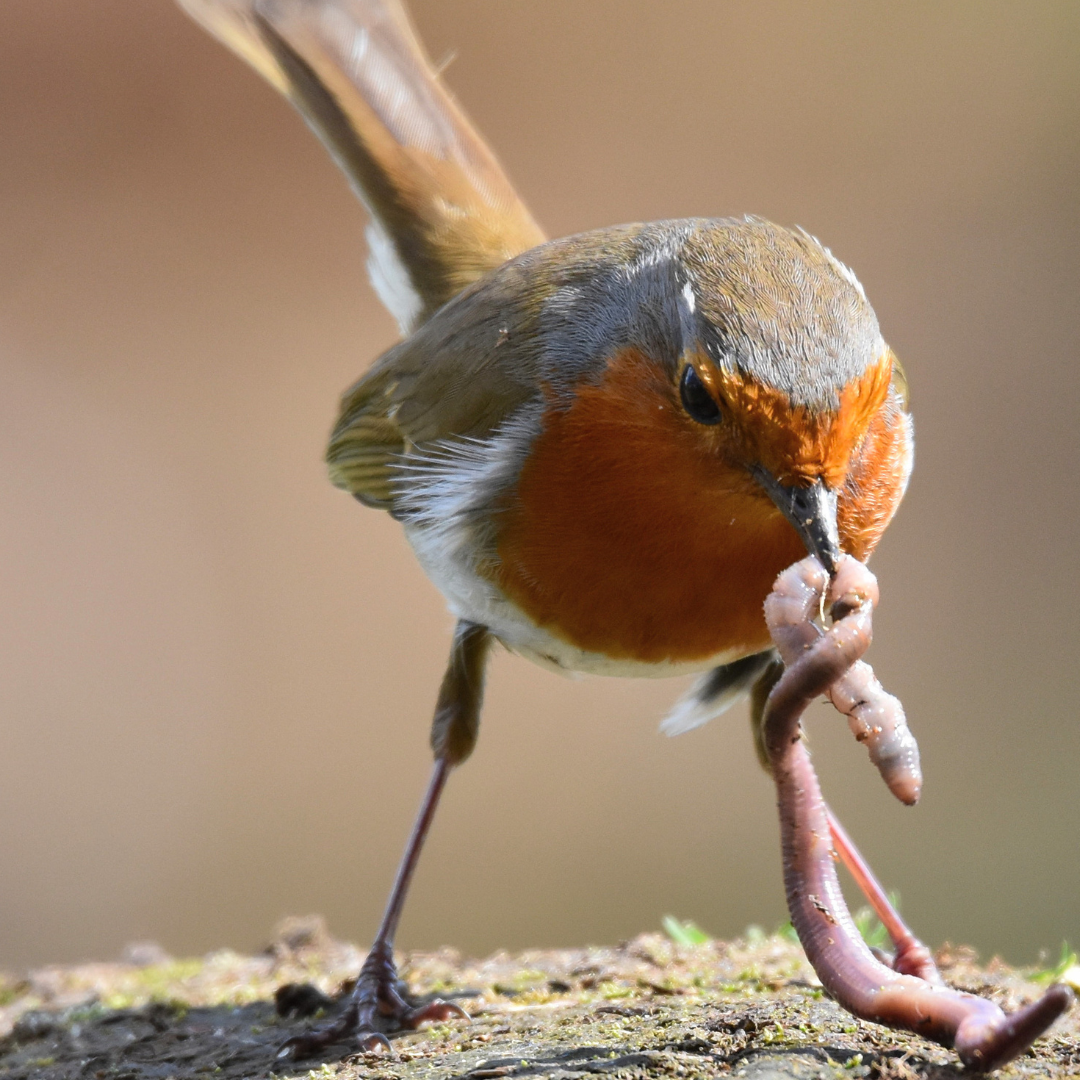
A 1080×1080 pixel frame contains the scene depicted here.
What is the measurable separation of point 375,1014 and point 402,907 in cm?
55

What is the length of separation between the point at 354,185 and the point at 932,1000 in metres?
3.96

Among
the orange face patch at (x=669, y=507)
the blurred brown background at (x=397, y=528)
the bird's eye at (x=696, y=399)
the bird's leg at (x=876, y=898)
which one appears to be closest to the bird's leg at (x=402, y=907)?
the orange face patch at (x=669, y=507)

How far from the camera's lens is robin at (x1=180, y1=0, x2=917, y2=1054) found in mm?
3090

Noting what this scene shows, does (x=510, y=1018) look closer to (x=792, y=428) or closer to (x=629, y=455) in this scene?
(x=629, y=455)

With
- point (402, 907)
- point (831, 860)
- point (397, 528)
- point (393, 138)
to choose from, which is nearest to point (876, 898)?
point (402, 907)

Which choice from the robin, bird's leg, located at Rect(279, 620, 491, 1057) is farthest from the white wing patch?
bird's leg, located at Rect(279, 620, 491, 1057)

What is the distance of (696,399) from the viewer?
126 inches

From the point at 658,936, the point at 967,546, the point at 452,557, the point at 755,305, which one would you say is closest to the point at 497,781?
the point at 967,546

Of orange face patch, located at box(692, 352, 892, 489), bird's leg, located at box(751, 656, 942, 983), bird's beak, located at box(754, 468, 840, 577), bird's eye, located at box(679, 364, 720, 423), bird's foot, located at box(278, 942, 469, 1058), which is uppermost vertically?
bird's eye, located at box(679, 364, 720, 423)

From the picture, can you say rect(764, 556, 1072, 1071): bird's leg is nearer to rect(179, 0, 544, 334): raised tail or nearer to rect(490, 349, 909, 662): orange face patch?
→ rect(490, 349, 909, 662): orange face patch

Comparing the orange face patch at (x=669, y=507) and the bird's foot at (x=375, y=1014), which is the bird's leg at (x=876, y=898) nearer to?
the orange face patch at (x=669, y=507)

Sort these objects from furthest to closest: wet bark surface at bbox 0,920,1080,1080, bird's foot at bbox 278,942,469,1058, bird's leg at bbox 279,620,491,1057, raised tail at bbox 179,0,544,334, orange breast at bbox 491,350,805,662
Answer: raised tail at bbox 179,0,544,334
bird's leg at bbox 279,620,491,1057
bird's foot at bbox 278,942,469,1058
orange breast at bbox 491,350,805,662
wet bark surface at bbox 0,920,1080,1080

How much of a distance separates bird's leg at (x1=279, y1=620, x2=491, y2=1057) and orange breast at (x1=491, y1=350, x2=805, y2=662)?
0.54m

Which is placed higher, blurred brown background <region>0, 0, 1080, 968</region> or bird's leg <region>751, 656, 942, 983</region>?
blurred brown background <region>0, 0, 1080, 968</region>
